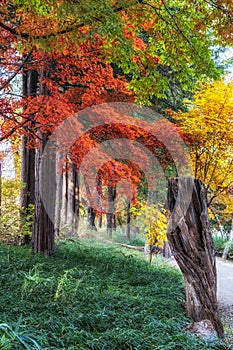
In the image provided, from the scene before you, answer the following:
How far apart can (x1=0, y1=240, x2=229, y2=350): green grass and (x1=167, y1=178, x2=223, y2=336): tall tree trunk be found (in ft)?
1.23

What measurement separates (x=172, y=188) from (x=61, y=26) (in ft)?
8.50

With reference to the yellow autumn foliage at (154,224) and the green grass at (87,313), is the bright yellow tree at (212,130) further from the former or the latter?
the green grass at (87,313)

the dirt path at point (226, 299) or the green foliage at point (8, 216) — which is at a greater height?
the green foliage at point (8, 216)

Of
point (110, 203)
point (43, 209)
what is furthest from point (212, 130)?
point (110, 203)

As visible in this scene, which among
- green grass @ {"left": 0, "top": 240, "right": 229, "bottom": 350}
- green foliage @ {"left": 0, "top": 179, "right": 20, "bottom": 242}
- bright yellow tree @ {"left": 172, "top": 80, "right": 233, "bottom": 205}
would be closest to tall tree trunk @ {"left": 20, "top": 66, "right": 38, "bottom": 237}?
green foliage @ {"left": 0, "top": 179, "right": 20, "bottom": 242}

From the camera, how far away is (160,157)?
1180cm

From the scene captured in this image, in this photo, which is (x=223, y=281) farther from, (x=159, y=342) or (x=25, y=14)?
(x=25, y=14)

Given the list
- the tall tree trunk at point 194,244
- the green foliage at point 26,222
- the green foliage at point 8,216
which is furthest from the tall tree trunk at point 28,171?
the tall tree trunk at point 194,244

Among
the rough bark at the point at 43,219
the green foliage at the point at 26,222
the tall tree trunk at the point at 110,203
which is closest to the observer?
the rough bark at the point at 43,219

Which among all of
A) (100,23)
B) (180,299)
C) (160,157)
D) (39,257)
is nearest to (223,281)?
(160,157)

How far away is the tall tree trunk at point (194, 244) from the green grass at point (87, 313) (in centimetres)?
37

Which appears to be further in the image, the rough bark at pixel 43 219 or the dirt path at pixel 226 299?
the rough bark at pixel 43 219

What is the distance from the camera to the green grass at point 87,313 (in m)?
2.86

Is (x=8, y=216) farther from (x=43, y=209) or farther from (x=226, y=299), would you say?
(x=226, y=299)
